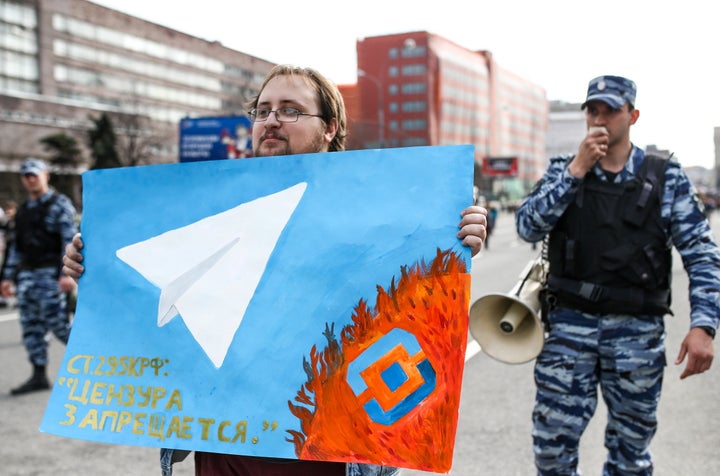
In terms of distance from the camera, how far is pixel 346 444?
5.28ft

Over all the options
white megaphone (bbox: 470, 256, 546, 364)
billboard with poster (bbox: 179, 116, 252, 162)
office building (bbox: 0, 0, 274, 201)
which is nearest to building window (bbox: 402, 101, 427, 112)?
office building (bbox: 0, 0, 274, 201)

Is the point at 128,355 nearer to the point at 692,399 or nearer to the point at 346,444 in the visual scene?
the point at 346,444

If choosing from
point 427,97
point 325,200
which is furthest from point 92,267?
point 427,97

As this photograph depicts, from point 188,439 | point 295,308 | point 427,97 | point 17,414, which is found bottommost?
point 17,414

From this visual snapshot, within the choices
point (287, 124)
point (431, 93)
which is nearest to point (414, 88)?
point (431, 93)

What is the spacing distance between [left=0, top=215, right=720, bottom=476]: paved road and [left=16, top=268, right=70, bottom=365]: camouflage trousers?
37cm

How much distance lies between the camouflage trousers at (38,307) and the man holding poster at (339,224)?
383 cm

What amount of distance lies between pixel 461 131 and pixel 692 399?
319ft

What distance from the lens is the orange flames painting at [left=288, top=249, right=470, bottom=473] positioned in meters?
1.58

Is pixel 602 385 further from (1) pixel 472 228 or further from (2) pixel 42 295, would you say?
(2) pixel 42 295

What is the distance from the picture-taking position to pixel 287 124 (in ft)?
6.67

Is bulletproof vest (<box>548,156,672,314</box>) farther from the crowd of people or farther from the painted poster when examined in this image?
the painted poster

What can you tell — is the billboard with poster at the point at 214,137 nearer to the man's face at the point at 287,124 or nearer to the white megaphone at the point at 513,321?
the white megaphone at the point at 513,321

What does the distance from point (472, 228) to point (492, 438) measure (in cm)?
284
